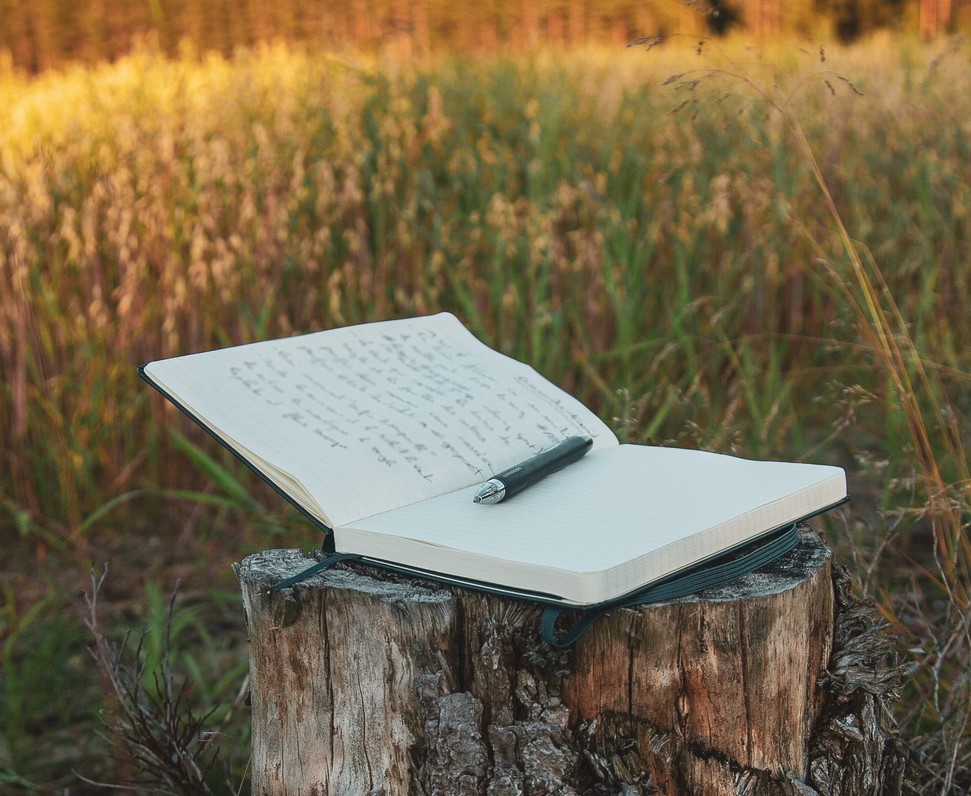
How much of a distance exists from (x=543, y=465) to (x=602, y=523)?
155 millimetres

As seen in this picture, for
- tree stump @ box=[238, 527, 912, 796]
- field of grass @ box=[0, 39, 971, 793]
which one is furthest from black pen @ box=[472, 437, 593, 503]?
field of grass @ box=[0, 39, 971, 793]

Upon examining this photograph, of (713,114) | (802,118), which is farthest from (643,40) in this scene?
(713,114)

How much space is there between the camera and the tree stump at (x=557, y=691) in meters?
0.98

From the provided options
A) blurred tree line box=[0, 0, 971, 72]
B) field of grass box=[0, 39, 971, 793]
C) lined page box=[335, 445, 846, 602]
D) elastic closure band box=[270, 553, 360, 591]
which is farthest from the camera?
blurred tree line box=[0, 0, 971, 72]

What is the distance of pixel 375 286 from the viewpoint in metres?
3.04

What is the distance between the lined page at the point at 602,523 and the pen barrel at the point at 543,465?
1 centimetres

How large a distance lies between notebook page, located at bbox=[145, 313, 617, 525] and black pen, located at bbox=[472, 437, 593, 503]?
0.04 metres

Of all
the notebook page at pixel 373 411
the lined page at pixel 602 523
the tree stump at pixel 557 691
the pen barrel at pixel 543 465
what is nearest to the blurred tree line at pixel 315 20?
the notebook page at pixel 373 411

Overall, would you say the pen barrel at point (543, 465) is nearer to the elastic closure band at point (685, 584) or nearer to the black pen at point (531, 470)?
the black pen at point (531, 470)

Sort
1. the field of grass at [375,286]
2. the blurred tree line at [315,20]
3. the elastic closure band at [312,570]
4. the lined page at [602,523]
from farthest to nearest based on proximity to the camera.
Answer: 1. the blurred tree line at [315,20]
2. the field of grass at [375,286]
3. the elastic closure band at [312,570]
4. the lined page at [602,523]

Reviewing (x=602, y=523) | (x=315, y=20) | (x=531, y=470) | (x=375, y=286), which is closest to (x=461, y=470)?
(x=531, y=470)

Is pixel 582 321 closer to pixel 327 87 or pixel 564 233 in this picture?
pixel 564 233

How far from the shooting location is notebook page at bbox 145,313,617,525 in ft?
3.54

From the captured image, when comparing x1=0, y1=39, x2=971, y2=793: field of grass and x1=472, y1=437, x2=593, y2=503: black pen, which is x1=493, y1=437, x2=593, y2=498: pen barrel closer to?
x1=472, y1=437, x2=593, y2=503: black pen
